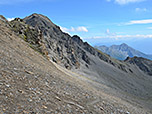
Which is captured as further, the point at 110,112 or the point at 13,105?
the point at 110,112

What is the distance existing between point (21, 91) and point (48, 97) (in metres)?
2.61

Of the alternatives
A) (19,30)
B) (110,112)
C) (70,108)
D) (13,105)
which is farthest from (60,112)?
(19,30)

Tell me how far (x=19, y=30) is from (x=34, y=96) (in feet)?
106

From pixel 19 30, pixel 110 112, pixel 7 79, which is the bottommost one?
pixel 110 112

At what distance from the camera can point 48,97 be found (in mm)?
12984

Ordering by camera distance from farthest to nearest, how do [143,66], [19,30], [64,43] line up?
1. [143,66]
2. [64,43]
3. [19,30]

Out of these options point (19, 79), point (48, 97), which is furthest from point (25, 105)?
point (19, 79)

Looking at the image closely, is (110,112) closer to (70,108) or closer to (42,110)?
(70,108)

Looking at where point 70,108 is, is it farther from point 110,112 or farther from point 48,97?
point 110,112

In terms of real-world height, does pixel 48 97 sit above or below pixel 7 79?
below

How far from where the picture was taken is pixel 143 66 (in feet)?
656

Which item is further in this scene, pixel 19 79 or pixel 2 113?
pixel 19 79

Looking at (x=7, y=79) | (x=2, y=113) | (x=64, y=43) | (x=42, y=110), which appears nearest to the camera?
(x=2, y=113)

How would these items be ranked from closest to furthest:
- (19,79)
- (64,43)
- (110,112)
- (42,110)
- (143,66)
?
(42,110), (19,79), (110,112), (64,43), (143,66)
